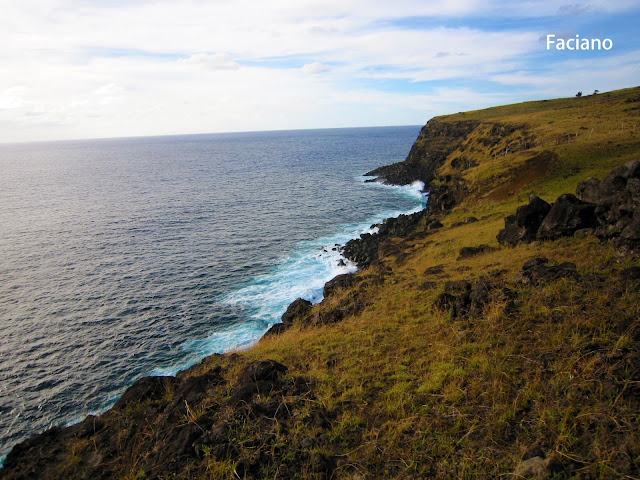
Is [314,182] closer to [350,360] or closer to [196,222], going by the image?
[196,222]

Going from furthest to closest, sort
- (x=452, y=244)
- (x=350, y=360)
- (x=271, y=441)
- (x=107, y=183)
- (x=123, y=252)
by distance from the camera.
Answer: (x=107, y=183) < (x=123, y=252) < (x=452, y=244) < (x=350, y=360) < (x=271, y=441)

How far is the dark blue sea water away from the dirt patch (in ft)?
69.9

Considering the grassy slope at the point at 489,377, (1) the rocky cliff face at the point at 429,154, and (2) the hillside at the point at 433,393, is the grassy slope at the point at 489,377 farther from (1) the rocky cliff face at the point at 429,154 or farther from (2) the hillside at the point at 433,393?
(1) the rocky cliff face at the point at 429,154

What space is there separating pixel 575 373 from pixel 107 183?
12989cm

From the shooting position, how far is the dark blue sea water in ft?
86.8

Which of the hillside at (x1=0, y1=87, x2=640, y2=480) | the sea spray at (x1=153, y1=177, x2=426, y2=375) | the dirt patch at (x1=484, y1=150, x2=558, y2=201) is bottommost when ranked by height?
the sea spray at (x1=153, y1=177, x2=426, y2=375)

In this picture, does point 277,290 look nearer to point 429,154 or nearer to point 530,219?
point 530,219

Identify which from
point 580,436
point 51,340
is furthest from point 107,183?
point 580,436

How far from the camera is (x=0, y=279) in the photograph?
134 ft

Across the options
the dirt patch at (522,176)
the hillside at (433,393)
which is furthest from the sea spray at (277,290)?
the dirt patch at (522,176)

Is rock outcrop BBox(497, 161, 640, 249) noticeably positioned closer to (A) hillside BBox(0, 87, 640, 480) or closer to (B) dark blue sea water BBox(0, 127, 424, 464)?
(A) hillside BBox(0, 87, 640, 480)

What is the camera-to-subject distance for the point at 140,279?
41.1 m

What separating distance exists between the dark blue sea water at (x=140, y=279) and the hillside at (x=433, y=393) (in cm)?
1342

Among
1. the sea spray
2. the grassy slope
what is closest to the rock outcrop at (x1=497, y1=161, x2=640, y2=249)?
the grassy slope
